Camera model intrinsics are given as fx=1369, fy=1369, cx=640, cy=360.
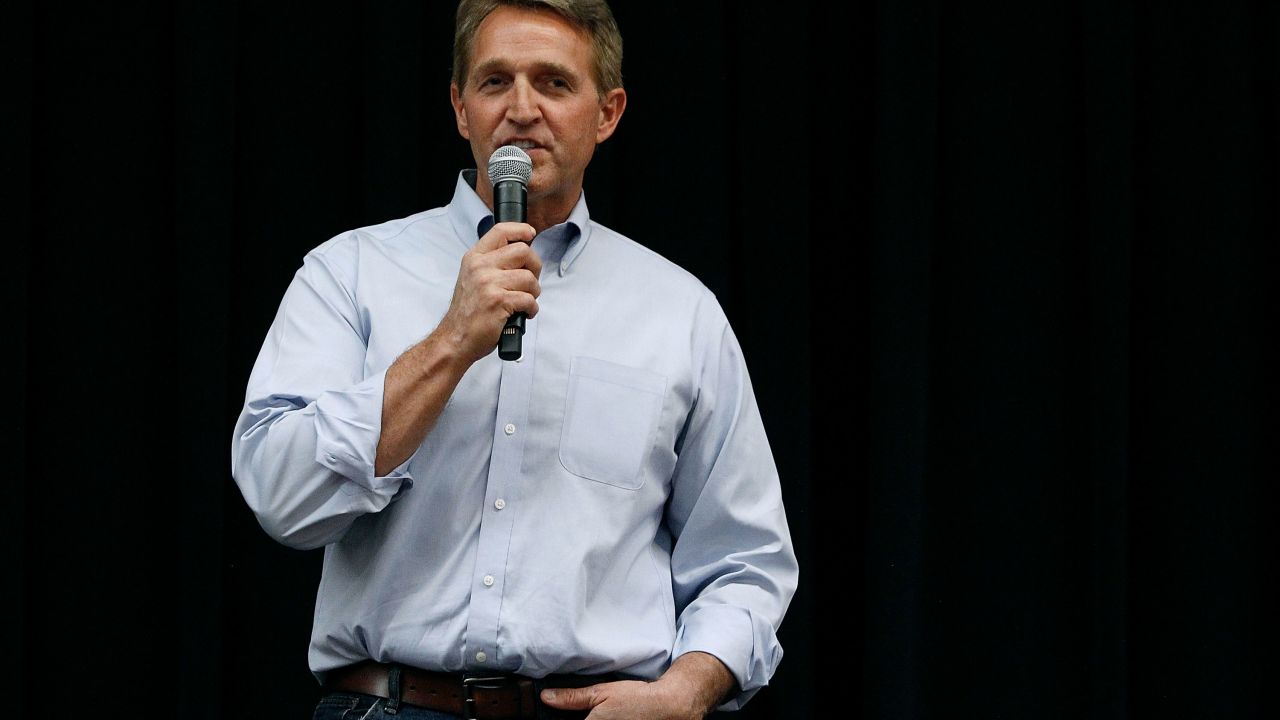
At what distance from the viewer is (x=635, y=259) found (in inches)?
81.1

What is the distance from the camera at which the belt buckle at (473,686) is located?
167 cm

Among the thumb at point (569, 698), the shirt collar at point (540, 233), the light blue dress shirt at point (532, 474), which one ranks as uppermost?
the shirt collar at point (540, 233)

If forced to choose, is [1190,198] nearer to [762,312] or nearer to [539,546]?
[762,312]

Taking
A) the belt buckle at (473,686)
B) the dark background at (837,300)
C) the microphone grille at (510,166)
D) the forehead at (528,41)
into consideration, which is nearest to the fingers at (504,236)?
the microphone grille at (510,166)

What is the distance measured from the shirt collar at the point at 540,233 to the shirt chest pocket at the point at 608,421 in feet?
0.65

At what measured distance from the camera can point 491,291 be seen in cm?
158

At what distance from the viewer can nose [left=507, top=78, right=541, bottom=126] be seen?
A: 187 cm

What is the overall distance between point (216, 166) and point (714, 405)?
1.20 metres

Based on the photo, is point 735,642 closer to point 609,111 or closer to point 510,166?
point 510,166

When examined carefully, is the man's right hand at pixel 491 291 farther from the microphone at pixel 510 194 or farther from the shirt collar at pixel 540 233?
the shirt collar at pixel 540 233

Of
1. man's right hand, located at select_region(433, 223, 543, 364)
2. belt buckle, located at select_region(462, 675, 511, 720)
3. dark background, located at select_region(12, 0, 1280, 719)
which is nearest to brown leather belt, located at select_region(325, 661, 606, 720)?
belt buckle, located at select_region(462, 675, 511, 720)

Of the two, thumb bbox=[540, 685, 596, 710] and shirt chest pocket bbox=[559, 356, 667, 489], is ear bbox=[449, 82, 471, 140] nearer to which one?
shirt chest pocket bbox=[559, 356, 667, 489]

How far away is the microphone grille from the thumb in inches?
25.3

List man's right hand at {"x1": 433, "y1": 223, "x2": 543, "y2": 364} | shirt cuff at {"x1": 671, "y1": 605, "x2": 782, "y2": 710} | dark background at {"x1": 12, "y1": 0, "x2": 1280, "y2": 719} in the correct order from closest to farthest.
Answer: man's right hand at {"x1": 433, "y1": 223, "x2": 543, "y2": 364} → shirt cuff at {"x1": 671, "y1": 605, "x2": 782, "y2": 710} → dark background at {"x1": 12, "y1": 0, "x2": 1280, "y2": 719}
